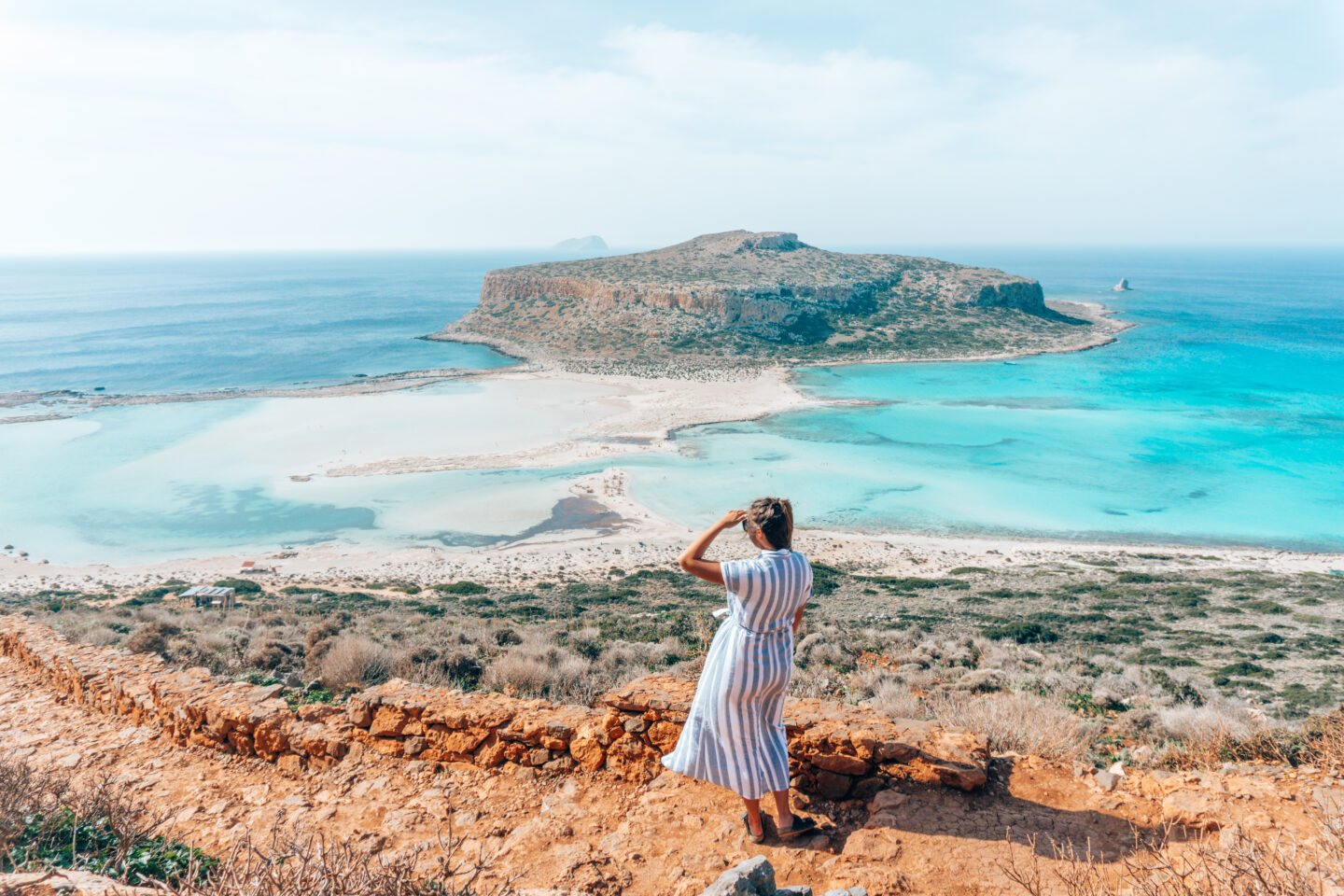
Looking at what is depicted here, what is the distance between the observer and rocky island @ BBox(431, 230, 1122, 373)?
52938mm

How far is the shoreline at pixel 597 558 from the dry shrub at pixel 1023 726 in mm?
13133

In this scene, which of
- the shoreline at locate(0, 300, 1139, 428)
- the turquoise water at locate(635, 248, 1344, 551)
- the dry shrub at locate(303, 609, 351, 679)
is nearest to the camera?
the dry shrub at locate(303, 609, 351, 679)

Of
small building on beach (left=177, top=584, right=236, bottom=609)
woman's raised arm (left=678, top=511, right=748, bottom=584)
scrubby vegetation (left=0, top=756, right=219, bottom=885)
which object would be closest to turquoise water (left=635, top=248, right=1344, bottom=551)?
small building on beach (left=177, top=584, right=236, bottom=609)

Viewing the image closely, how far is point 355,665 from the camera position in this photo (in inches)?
267

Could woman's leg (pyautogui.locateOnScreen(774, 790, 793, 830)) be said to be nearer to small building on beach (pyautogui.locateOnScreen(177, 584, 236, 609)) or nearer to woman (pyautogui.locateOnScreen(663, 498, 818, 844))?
woman (pyautogui.locateOnScreen(663, 498, 818, 844))

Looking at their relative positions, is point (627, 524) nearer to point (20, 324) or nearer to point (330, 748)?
point (330, 748)

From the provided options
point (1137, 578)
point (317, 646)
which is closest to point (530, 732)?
point (317, 646)

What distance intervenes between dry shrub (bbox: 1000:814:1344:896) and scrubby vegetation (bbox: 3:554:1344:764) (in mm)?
1458

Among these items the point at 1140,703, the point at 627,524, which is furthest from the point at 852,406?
the point at 1140,703

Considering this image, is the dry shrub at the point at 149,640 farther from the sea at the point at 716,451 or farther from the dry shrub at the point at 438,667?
the sea at the point at 716,451

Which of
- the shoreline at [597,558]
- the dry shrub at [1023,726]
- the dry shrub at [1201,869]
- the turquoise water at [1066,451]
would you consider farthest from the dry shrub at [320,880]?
the turquoise water at [1066,451]

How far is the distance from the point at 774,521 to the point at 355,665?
18.3 ft

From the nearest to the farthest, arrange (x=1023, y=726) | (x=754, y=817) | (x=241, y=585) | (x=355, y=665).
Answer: (x=754, y=817), (x=1023, y=726), (x=355, y=665), (x=241, y=585)

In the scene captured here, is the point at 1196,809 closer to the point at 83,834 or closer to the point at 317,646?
the point at 83,834
